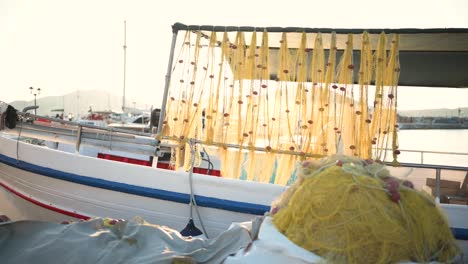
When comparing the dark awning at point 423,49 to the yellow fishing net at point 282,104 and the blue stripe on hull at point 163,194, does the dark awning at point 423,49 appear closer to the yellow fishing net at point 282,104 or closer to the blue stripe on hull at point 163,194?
the yellow fishing net at point 282,104

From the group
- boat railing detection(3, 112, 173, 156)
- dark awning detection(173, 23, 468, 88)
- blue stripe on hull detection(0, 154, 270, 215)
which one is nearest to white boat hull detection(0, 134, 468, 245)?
blue stripe on hull detection(0, 154, 270, 215)

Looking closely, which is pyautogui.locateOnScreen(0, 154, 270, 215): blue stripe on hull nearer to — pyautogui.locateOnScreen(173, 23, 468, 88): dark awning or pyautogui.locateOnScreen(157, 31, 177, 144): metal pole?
pyautogui.locateOnScreen(157, 31, 177, 144): metal pole

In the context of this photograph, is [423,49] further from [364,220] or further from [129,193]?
[129,193]

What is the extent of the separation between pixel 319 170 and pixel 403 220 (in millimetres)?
638

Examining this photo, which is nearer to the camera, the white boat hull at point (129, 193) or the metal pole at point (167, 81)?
the white boat hull at point (129, 193)

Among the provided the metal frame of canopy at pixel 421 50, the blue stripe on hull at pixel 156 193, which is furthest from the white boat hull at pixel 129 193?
the metal frame of canopy at pixel 421 50

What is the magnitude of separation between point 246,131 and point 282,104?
A: 0.59 m

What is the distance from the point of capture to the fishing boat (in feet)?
13.8

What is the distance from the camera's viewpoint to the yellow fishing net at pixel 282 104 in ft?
13.8

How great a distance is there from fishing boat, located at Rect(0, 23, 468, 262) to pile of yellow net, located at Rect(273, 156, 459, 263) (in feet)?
5.81

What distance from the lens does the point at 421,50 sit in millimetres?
5125

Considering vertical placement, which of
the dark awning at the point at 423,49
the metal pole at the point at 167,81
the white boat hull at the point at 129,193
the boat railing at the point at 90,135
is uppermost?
the dark awning at the point at 423,49

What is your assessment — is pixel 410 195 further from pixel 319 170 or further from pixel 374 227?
pixel 319 170

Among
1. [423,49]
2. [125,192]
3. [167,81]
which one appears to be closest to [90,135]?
[125,192]
